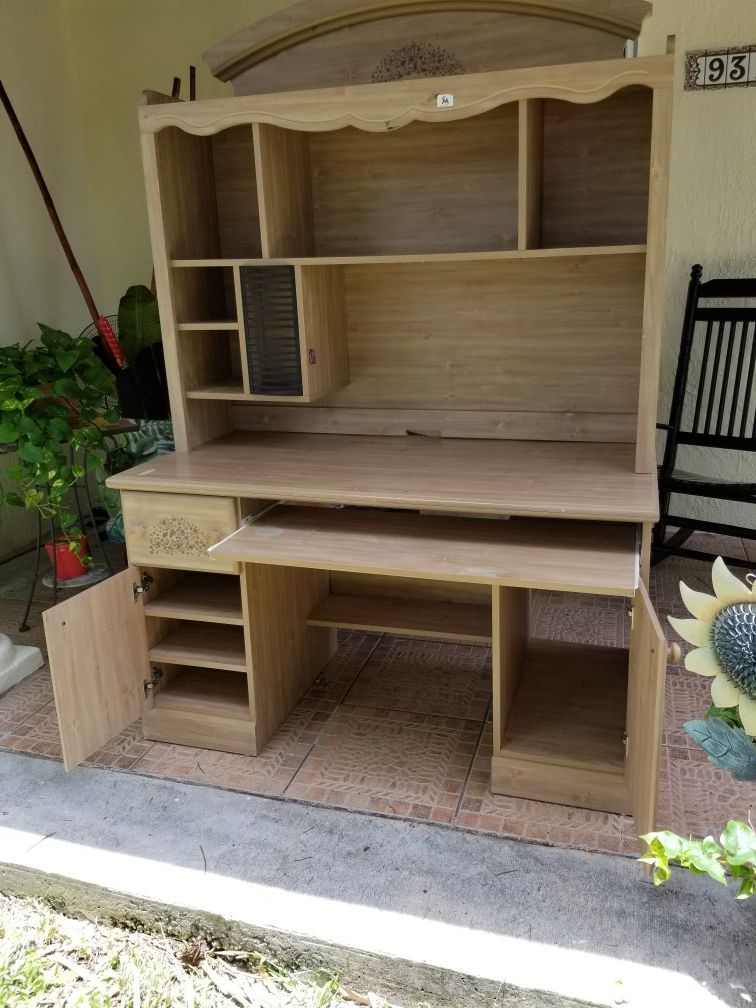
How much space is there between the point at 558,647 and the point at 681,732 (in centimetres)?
42

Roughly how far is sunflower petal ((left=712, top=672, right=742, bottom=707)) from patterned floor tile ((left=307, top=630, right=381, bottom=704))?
171cm

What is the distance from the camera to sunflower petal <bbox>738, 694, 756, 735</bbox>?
3.27 ft

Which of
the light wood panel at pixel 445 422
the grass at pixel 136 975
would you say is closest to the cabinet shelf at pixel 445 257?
the light wood panel at pixel 445 422

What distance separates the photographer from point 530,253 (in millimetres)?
2100

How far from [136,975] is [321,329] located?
1688 millimetres

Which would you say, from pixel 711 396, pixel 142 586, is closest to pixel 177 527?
pixel 142 586

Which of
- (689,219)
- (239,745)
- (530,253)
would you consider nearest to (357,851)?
(239,745)

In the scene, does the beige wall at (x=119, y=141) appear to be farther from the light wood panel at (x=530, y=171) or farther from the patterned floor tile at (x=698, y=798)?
the patterned floor tile at (x=698, y=798)

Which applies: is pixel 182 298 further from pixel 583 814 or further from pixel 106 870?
pixel 583 814

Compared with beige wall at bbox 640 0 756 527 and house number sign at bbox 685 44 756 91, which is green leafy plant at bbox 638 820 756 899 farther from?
house number sign at bbox 685 44 756 91

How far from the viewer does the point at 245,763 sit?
2.31m

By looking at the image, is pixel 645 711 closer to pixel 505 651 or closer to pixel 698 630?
pixel 505 651

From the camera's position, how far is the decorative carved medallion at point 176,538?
2258 millimetres

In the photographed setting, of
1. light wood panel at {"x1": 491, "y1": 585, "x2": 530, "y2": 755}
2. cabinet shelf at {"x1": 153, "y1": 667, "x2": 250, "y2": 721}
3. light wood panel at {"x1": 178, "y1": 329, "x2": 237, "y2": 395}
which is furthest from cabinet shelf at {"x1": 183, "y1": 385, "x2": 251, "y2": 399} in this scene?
light wood panel at {"x1": 491, "y1": 585, "x2": 530, "y2": 755}
